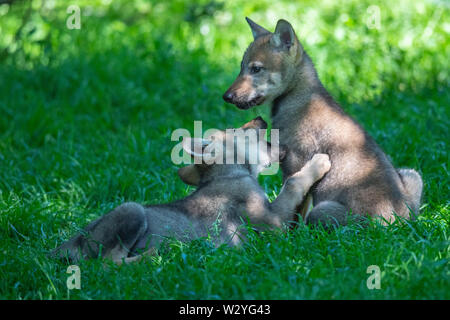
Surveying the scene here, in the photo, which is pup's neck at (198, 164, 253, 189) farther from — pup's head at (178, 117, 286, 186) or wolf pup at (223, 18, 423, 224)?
wolf pup at (223, 18, 423, 224)

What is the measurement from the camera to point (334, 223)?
4.85m

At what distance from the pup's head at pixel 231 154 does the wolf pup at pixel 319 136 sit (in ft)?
0.54

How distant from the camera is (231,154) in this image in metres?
5.45

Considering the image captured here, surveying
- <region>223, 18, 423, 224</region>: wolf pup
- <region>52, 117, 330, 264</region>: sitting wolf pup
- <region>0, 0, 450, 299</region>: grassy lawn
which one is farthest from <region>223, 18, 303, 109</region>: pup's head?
<region>0, 0, 450, 299</region>: grassy lawn

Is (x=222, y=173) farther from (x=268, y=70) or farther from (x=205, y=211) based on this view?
(x=268, y=70)

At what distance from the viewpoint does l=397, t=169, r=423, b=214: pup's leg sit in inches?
200

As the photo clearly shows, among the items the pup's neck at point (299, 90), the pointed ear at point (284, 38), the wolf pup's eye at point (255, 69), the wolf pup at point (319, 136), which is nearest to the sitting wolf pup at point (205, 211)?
the wolf pup at point (319, 136)

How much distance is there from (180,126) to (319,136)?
313 cm

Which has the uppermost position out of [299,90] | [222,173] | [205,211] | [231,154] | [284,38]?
[284,38]

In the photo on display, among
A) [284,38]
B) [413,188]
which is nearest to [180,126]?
[284,38]

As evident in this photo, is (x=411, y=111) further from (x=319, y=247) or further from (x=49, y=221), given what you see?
(x=49, y=221)

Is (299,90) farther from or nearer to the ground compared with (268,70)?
nearer to the ground

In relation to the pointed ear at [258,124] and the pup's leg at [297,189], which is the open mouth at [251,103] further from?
the pup's leg at [297,189]
